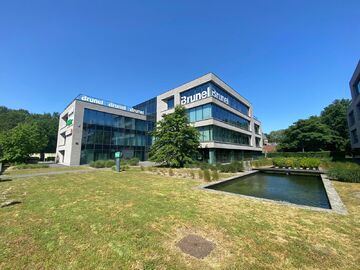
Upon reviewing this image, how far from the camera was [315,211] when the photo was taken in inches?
260

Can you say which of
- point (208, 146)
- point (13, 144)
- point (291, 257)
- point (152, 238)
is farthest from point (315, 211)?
point (13, 144)

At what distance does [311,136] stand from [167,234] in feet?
194

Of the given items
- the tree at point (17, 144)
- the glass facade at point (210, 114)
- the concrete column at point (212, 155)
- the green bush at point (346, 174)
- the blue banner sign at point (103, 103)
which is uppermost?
the blue banner sign at point (103, 103)

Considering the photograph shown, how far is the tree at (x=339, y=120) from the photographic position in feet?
166

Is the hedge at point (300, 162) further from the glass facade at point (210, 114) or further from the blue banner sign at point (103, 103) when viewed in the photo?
the blue banner sign at point (103, 103)

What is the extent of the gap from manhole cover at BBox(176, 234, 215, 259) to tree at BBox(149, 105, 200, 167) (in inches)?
786

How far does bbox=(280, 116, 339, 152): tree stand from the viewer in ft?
162

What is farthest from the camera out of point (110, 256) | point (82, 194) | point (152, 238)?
point (82, 194)

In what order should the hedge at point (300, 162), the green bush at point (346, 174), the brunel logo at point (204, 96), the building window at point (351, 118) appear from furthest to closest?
the building window at point (351, 118) < the brunel logo at point (204, 96) < the hedge at point (300, 162) < the green bush at point (346, 174)

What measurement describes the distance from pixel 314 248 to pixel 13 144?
138 ft

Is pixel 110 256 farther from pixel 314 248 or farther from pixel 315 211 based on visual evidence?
pixel 315 211

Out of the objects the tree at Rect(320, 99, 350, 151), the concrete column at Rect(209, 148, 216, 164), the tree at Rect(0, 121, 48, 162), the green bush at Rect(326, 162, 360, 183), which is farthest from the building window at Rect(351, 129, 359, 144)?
the tree at Rect(0, 121, 48, 162)

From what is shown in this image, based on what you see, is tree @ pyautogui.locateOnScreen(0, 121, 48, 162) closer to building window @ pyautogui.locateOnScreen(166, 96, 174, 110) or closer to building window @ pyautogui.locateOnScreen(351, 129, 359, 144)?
building window @ pyautogui.locateOnScreen(166, 96, 174, 110)

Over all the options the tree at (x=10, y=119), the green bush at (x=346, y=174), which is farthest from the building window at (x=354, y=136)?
the tree at (x=10, y=119)
